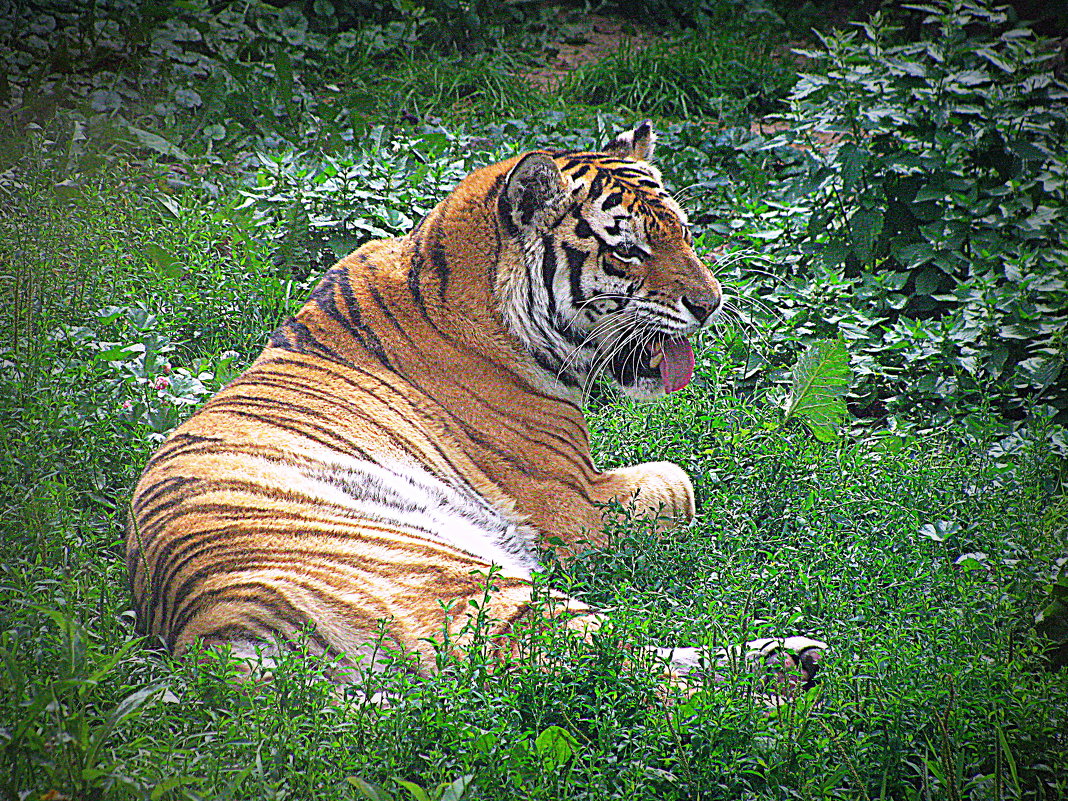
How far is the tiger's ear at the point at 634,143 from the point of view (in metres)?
3.70

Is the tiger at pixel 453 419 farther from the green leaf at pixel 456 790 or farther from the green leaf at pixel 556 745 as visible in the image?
the green leaf at pixel 456 790

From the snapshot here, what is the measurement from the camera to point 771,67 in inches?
276

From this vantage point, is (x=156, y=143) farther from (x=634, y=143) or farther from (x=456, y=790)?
(x=456, y=790)

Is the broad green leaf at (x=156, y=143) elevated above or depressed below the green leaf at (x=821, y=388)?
above

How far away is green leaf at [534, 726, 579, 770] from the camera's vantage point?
2033 millimetres

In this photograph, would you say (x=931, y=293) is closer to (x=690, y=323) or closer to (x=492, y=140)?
(x=690, y=323)

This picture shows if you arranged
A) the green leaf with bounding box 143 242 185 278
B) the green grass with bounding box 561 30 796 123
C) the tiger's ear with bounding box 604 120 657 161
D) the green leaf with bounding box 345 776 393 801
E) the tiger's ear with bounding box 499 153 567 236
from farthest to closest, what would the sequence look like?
the green grass with bounding box 561 30 796 123 → the green leaf with bounding box 143 242 185 278 → the tiger's ear with bounding box 604 120 657 161 → the tiger's ear with bounding box 499 153 567 236 → the green leaf with bounding box 345 776 393 801

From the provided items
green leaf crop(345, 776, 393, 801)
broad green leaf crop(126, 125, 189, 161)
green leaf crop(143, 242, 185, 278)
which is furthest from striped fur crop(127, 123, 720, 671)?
broad green leaf crop(126, 125, 189, 161)

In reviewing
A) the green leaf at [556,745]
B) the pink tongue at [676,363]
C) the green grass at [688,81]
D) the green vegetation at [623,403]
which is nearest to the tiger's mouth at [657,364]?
the pink tongue at [676,363]

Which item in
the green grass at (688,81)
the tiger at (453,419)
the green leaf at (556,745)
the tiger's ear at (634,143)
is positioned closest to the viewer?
the green leaf at (556,745)

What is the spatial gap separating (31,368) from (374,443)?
Answer: 1327 mm

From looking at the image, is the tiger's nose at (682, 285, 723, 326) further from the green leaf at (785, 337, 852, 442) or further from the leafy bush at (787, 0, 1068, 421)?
the leafy bush at (787, 0, 1068, 421)

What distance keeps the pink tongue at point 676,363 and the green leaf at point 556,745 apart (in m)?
1.70

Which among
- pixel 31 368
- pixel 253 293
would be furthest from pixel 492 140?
pixel 31 368
